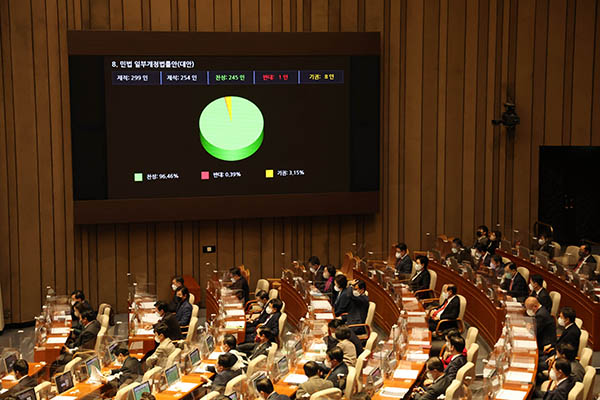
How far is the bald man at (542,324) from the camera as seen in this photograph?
953 centimetres

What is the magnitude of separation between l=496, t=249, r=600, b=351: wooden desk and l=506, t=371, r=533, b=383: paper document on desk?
9.71 feet

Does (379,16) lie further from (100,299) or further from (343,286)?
(100,299)

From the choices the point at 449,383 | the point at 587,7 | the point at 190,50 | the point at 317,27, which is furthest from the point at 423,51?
the point at 449,383

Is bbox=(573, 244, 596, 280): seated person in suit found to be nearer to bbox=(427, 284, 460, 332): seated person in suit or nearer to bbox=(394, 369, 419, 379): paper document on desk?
bbox=(427, 284, 460, 332): seated person in suit

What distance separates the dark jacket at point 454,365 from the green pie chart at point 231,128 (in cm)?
636

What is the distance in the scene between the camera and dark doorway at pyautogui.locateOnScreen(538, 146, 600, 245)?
51.4 feet

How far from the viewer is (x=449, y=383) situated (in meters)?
7.73

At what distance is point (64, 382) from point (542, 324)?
17.5 feet

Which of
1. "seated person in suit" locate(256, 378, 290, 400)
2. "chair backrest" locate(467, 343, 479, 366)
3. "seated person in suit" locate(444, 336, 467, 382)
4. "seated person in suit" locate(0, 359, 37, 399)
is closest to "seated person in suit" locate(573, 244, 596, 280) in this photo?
"chair backrest" locate(467, 343, 479, 366)

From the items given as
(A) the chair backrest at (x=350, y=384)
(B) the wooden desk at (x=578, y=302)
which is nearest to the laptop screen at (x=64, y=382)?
(A) the chair backrest at (x=350, y=384)

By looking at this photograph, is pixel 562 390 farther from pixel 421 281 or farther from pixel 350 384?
pixel 421 281

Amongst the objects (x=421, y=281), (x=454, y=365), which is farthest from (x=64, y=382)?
(x=421, y=281)

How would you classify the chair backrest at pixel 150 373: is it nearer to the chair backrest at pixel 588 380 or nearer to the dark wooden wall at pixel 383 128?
the chair backrest at pixel 588 380

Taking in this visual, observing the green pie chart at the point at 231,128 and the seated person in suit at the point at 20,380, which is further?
the green pie chart at the point at 231,128
